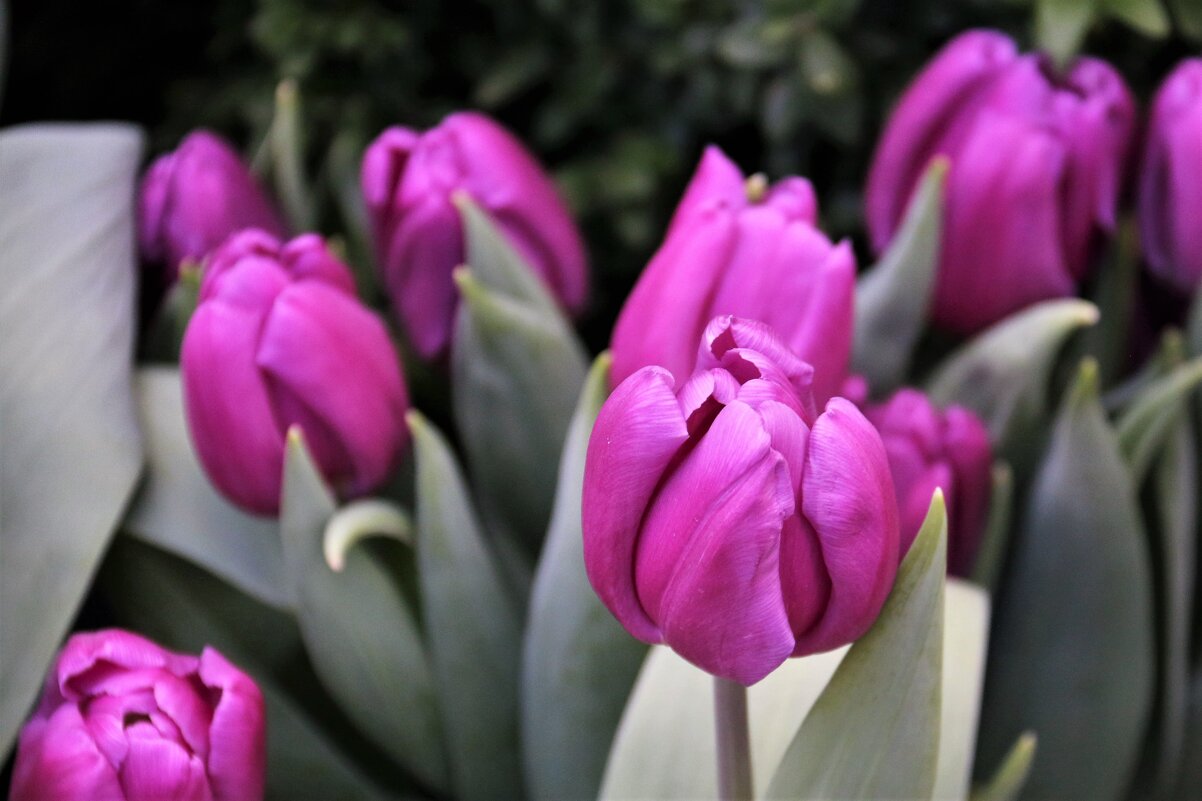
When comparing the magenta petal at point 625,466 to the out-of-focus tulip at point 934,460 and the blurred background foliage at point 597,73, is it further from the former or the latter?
the blurred background foliage at point 597,73

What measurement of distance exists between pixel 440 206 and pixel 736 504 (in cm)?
31

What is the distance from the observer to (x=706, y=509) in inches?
12.4

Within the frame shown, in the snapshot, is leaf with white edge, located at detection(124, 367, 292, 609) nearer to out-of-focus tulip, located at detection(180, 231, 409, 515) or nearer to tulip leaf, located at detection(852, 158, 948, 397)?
out-of-focus tulip, located at detection(180, 231, 409, 515)

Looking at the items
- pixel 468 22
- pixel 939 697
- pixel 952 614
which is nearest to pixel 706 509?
pixel 939 697

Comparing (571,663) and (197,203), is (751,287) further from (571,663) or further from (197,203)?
(197,203)

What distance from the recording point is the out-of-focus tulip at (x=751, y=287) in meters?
0.46

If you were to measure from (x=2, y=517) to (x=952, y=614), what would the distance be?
0.38 meters

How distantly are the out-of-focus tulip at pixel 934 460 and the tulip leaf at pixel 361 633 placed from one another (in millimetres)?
212

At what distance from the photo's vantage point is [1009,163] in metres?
0.58

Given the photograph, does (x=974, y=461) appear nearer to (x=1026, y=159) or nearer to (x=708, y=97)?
(x=1026, y=159)

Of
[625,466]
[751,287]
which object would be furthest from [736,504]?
[751,287]

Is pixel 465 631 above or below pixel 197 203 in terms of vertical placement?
below

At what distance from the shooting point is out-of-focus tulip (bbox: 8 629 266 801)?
1.26ft

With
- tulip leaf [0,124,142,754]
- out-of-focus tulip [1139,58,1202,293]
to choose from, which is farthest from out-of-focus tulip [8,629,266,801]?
out-of-focus tulip [1139,58,1202,293]
